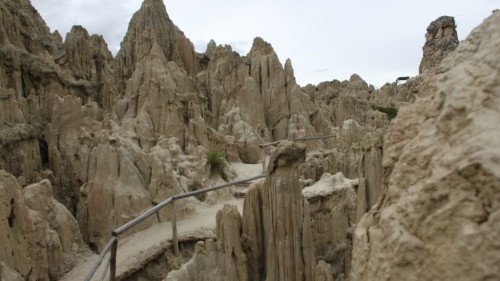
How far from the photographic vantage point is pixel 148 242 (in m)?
13.2

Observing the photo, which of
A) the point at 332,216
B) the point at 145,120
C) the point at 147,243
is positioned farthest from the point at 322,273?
the point at 145,120

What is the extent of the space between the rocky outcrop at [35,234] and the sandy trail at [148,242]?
1.52 feet

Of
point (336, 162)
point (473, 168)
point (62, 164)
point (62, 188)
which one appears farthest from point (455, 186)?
point (62, 164)

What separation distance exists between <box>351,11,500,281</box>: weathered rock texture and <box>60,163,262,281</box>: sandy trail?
1040 cm

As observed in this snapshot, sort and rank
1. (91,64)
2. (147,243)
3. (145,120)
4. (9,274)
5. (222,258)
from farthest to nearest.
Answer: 1. (91,64)
2. (145,120)
3. (147,243)
4. (222,258)
5. (9,274)

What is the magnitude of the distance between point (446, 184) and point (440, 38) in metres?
27.1

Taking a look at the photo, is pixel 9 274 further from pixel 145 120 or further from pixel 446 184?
pixel 145 120

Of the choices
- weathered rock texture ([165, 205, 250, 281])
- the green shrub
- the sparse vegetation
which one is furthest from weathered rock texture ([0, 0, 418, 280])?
the green shrub

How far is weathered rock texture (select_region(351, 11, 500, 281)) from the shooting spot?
5.39 feet

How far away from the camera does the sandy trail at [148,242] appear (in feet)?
38.7

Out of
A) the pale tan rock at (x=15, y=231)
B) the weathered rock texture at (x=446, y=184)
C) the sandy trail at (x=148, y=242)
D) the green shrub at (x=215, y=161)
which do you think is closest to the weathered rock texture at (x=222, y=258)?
the pale tan rock at (x=15, y=231)

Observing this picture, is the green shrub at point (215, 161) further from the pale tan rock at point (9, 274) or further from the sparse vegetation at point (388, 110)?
the sparse vegetation at point (388, 110)

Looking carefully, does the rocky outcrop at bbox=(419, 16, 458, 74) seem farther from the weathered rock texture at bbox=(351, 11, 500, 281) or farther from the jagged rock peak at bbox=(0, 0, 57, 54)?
the weathered rock texture at bbox=(351, 11, 500, 281)

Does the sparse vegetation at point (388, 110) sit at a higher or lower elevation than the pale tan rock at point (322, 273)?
higher
